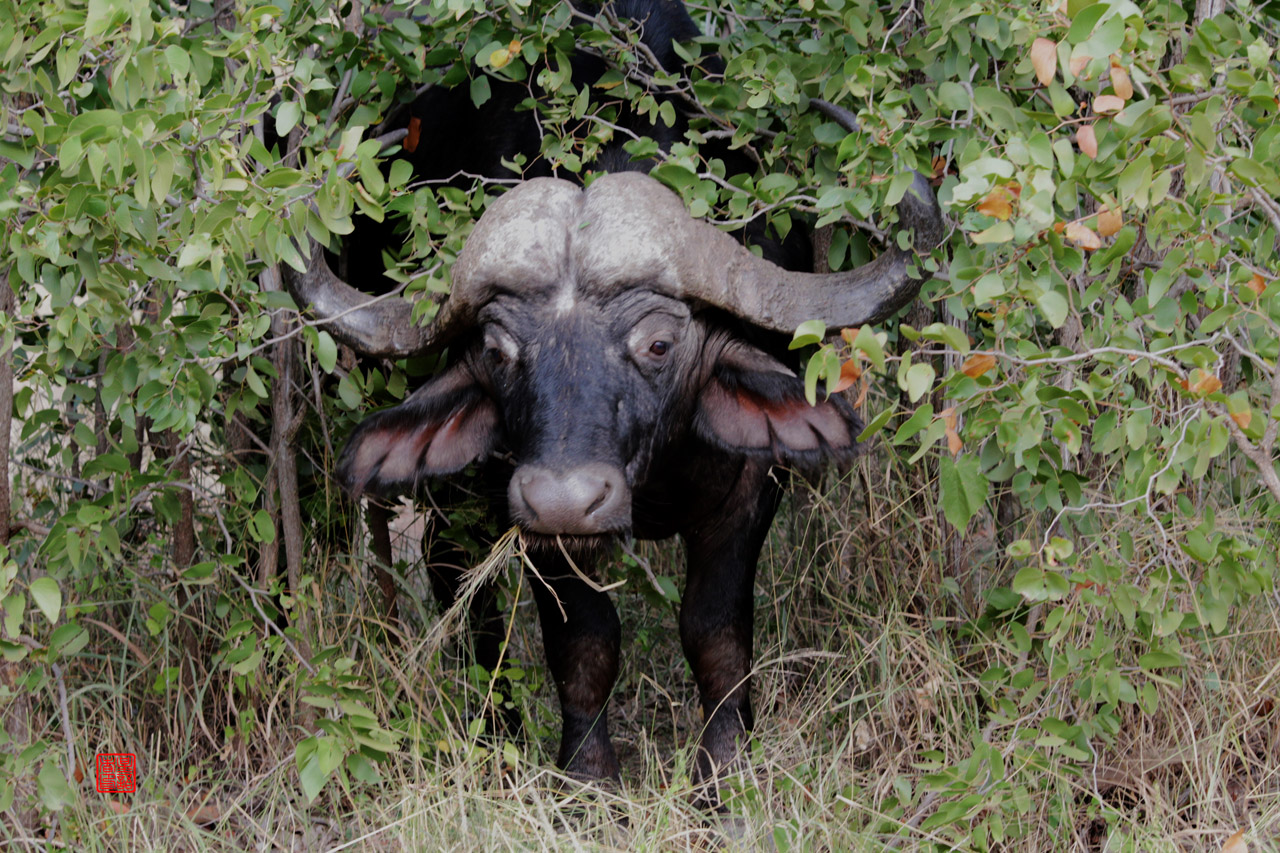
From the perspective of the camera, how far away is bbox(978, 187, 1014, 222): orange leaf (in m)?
1.93

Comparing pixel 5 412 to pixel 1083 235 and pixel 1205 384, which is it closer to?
pixel 1083 235

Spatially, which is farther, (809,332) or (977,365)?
(977,365)

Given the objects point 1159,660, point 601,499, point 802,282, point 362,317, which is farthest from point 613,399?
point 1159,660

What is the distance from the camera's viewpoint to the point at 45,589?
2332mm

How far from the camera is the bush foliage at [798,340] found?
6.94 feet

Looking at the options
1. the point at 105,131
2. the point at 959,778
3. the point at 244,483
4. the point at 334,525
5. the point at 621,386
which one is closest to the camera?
the point at 105,131

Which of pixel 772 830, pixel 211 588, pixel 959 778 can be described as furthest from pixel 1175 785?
pixel 211 588

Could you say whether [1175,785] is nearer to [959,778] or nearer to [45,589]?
[959,778]

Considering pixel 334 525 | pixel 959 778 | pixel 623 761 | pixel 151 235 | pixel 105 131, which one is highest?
pixel 105 131

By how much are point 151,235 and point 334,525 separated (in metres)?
1.60

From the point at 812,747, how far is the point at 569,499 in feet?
3.17

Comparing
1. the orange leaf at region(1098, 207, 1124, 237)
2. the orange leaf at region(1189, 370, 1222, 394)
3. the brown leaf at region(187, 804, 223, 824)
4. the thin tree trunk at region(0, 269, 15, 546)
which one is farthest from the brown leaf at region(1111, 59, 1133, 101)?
the brown leaf at region(187, 804, 223, 824)

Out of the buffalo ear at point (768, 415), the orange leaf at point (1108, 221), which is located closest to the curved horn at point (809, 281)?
the buffalo ear at point (768, 415)

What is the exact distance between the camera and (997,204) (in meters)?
1.93
